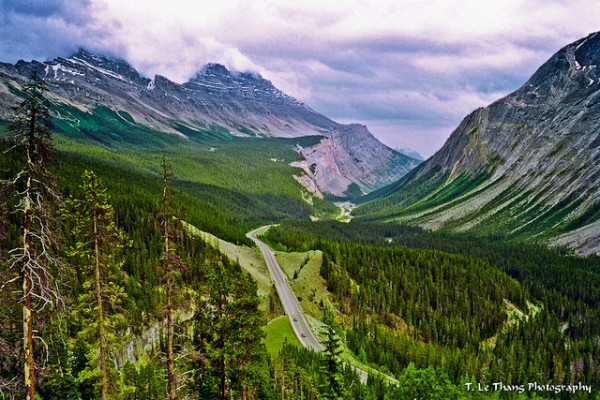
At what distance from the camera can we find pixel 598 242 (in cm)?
18275

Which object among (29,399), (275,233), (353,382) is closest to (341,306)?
(353,382)

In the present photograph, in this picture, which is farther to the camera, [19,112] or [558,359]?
[558,359]

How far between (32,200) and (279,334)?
7705cm

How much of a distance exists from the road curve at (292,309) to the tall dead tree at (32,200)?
6548cm

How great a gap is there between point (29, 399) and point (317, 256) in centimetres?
11291

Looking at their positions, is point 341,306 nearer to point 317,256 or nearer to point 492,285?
point 317,256

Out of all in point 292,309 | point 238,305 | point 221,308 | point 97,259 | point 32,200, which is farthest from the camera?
point 292,309

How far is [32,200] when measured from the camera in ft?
61.1

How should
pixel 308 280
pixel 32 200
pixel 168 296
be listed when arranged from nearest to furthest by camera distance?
pixel 32 200 < pixel 168 296 < pixel 308 280

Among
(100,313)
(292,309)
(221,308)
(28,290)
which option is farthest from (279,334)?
(28,290)

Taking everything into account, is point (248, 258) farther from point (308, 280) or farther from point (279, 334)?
point (279, 334)

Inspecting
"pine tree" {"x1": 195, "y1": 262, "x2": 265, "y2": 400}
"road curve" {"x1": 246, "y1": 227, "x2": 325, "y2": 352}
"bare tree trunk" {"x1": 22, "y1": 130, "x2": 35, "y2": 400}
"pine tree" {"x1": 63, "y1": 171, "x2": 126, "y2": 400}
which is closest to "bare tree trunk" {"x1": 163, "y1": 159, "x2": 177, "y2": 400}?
"pine tree" {"x1": 63, "y1": 171, "x2": 126, "y2": 400}

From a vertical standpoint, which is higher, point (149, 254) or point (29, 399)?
point (149, 254)

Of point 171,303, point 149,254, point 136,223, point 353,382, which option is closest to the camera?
point 171,303
